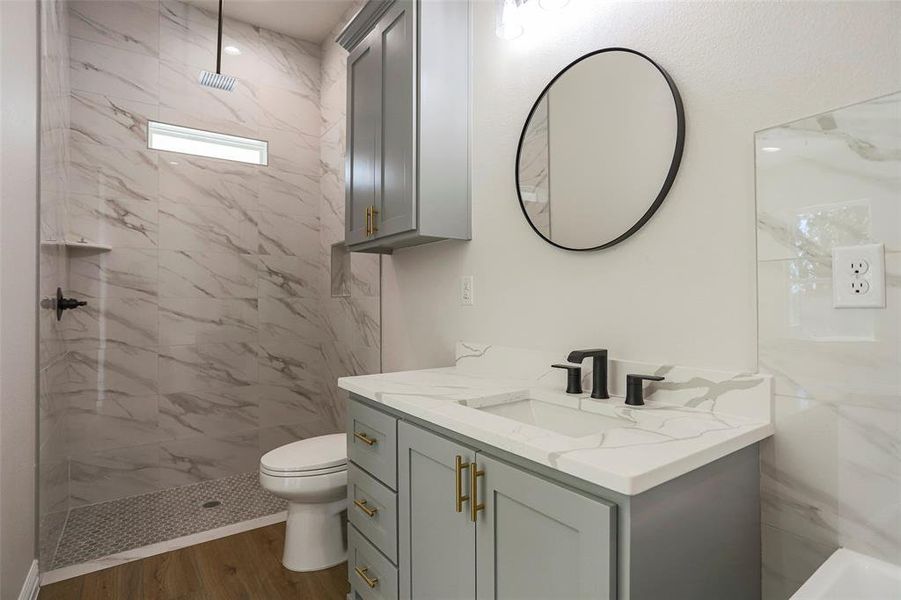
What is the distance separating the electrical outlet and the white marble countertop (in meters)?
0.44

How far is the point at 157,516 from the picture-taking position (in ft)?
8.48

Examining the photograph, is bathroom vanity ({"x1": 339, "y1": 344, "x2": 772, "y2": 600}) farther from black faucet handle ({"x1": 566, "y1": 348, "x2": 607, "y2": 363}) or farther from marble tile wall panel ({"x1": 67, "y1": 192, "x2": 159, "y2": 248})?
marble tile wall panel ({"x1": 67, "y1": 192, "x2": 159, "y2": 248})

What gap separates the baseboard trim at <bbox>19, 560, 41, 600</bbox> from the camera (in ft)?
5.62

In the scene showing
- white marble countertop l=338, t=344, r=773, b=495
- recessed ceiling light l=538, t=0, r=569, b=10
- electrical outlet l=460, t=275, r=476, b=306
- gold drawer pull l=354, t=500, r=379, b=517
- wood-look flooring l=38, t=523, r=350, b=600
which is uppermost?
recessed ceiling light l=538, t=0, r=569, b=10

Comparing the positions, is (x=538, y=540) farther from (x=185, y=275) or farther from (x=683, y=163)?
(x=185, y=275)

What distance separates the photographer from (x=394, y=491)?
4.73 feet

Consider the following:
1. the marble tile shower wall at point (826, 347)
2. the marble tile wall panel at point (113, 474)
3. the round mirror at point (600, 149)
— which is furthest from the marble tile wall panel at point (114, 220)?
the marble tile shower wall at point (826, 347)

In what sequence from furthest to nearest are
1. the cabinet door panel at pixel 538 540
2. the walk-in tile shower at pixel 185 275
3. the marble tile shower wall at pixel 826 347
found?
the walk-in tile shower at pixel 185 275 < the marble tile shower wall at pixel 826 347 < the cabinet door panel at pixel 538 540

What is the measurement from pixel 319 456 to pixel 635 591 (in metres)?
1.60

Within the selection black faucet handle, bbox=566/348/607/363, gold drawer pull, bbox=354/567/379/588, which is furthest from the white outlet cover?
gold drawer pull, bbox=354/567/379/588

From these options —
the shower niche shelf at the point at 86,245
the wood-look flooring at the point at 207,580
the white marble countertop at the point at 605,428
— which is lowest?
the wood-look flooring at the point at 207,580

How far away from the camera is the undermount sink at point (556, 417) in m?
1.32

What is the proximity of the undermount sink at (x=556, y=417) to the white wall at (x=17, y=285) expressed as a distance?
4.83 ft

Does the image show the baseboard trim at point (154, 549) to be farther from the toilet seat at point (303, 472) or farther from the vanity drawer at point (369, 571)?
the vanity drawer at point (369, 571)
